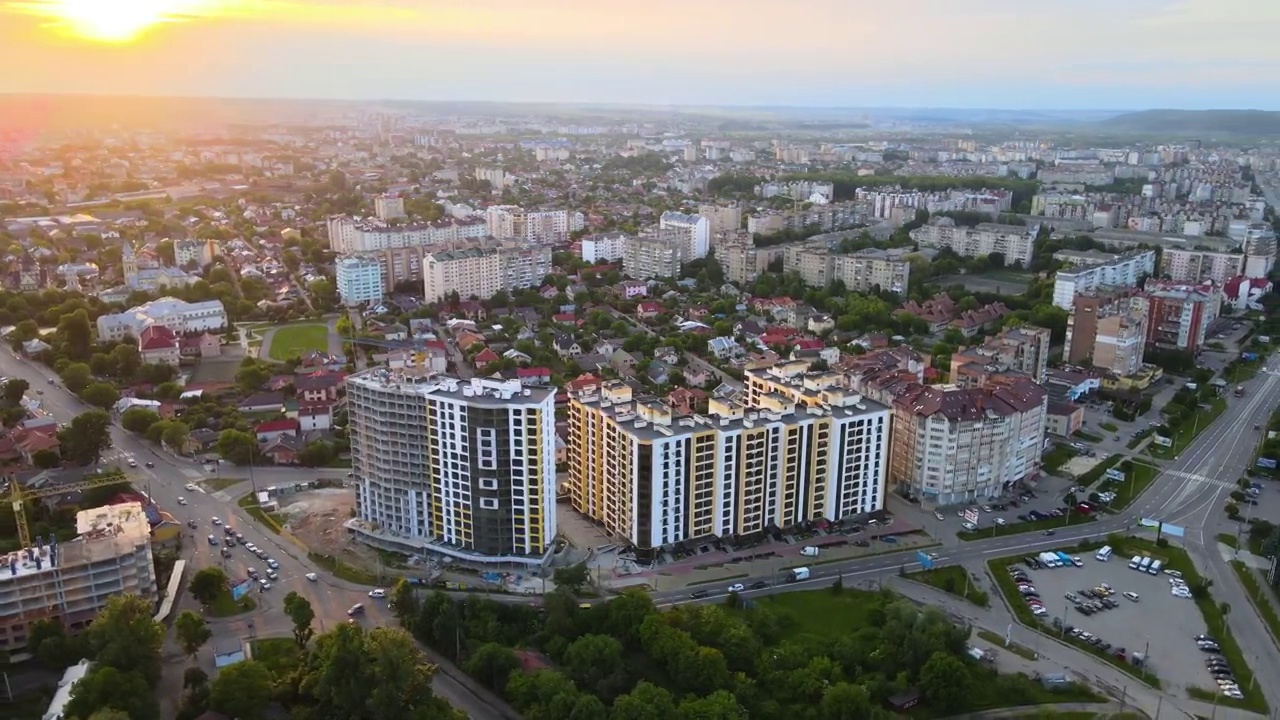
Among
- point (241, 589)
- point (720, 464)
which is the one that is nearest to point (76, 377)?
point (241, 589)

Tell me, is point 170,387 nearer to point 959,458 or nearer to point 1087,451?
point 959,458

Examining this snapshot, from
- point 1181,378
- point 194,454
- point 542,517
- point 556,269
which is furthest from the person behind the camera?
point 556,269

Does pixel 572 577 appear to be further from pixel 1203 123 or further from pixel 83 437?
pixel 1203 123

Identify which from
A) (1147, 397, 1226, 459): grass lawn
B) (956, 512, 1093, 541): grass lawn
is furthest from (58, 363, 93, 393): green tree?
(1147, 397, 1226, 459): grass lawn

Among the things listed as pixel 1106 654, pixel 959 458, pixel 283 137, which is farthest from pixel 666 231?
pixel 283 137

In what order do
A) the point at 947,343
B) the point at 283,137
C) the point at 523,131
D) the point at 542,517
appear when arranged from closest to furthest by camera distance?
1. the point at 542,517
2. the point at 947,343
3. the point at 283,137
4. the point at 523,131

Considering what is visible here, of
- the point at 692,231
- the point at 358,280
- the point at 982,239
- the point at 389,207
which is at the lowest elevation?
the point at 358,280

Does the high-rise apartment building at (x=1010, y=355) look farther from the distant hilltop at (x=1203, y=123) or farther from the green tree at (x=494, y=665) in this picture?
the distant hilltop at (x=1203, y=123)

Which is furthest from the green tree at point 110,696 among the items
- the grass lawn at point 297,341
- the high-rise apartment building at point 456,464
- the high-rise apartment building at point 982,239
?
the high-rise apartment building at point 982,239

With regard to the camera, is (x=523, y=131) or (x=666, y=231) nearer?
(x=666, y=231)
